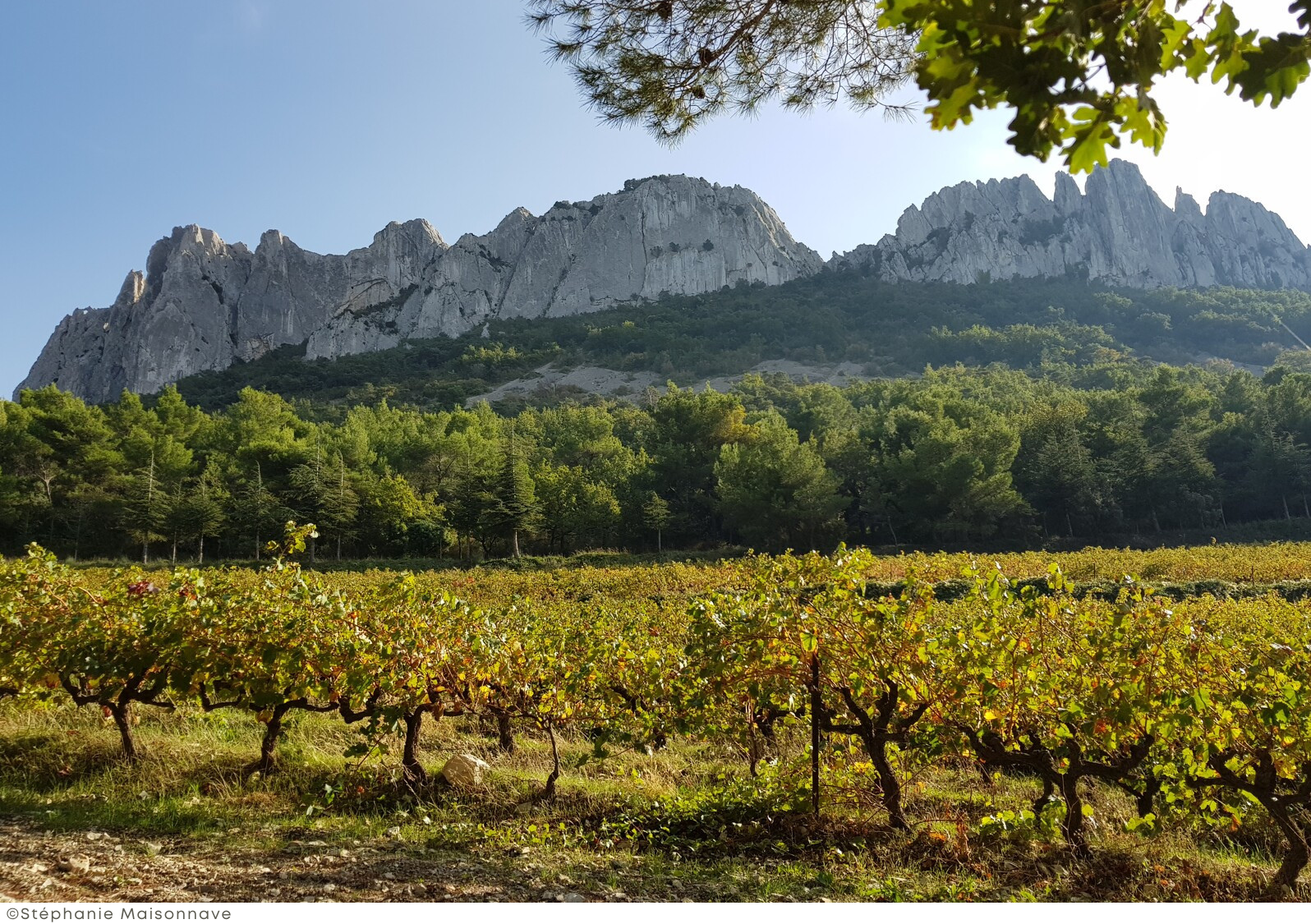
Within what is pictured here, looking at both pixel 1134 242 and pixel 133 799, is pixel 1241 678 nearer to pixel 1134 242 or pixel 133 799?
pixel 133 799

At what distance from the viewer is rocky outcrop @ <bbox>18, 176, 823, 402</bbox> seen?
360 ft

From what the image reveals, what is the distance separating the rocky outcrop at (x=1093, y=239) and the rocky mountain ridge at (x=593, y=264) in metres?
0.27

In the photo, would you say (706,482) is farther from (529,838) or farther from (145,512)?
(529,838)

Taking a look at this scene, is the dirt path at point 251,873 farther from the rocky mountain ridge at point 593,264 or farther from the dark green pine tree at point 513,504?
the rocky mountain ridge at point 593,264

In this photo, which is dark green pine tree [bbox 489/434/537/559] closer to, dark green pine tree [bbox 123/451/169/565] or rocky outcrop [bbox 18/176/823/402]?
dark green pine tree [bbox 123/451/169/565]

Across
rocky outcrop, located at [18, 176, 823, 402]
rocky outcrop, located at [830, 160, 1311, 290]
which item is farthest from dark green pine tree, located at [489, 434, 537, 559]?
rocky outcrop, located at [830, 160, 1311, 290]

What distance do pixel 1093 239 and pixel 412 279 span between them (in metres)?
107

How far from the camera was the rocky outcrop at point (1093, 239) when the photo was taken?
106 meters

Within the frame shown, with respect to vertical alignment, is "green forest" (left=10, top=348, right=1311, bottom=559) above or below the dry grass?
above

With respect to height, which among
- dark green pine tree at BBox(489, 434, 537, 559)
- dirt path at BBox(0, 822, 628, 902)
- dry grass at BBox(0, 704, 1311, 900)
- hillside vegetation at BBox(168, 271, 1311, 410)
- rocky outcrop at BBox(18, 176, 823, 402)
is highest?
rocky outcrop at BBox(18, 176, 823, 402)

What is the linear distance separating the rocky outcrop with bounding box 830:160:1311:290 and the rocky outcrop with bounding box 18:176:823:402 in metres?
18.7

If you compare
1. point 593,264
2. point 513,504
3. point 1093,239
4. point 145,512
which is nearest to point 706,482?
point 513,504

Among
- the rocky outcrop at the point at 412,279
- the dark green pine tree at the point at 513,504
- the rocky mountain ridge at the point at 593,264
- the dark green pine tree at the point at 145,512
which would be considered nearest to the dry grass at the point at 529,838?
the dark green pine tree at the point at 513,504

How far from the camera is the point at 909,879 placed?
12.1 feet
